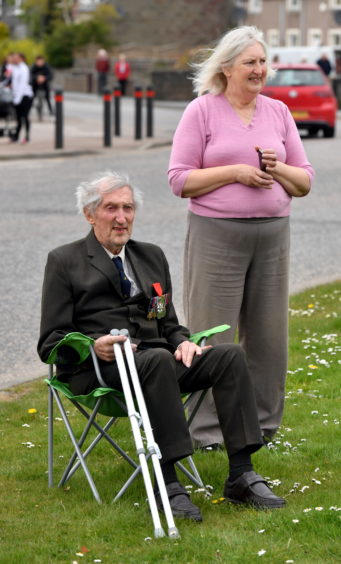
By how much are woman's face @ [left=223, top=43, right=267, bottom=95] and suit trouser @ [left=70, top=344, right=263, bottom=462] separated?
1.22m

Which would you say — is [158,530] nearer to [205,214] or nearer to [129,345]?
[129,345]

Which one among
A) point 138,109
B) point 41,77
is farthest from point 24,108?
Answer: point 41,77

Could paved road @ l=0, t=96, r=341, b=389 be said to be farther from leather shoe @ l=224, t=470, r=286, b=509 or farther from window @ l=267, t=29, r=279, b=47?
window @ l=267, t=29, r=279, b=47

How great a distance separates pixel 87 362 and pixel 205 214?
A: 100 cm

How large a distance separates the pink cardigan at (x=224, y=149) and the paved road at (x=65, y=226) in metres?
2.24

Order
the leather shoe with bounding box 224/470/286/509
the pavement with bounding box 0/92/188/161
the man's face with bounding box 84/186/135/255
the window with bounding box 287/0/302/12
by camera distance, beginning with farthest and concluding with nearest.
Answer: the window with bounding box 287/0/302/12, the pavement with bounding box 0/92/188/161, the man's face with bounding box 84/186/135/255, the leather shoe with bounding box 224/470/286/509

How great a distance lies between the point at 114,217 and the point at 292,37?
2436 inches

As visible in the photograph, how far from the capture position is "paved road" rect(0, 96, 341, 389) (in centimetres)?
881

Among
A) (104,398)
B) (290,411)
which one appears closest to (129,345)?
(104,398)

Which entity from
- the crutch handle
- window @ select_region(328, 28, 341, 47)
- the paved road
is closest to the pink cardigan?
the crutch handle

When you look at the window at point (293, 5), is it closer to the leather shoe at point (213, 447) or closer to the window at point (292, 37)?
the window at point (292, 37)

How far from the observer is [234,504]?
482cm

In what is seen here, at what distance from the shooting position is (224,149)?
5.48 meters

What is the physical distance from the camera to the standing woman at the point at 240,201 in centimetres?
543
